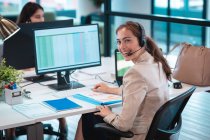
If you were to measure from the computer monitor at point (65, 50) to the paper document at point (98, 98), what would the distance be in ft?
0.79

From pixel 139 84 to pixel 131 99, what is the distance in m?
0.10

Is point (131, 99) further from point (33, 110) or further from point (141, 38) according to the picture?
point (33, 110)

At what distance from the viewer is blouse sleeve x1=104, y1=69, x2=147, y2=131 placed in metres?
2.46

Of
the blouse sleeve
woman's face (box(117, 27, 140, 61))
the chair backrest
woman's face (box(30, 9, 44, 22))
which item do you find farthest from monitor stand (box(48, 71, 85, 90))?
woman's face (box(30, 9, 44, 22))

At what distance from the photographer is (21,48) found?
11.2 ft

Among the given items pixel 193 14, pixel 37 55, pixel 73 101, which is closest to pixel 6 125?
pixel 73 101

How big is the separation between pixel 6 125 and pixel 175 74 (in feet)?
5.09

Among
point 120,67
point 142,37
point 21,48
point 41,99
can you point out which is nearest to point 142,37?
point 142,37

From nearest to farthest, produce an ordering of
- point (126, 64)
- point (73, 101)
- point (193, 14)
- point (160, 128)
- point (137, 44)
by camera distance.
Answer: point (160, 128) → point (137, 44) → point (73, 101) → point (126, 64) → point (193, 14)

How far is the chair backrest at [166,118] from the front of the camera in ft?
7.67

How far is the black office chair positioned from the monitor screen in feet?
3.65

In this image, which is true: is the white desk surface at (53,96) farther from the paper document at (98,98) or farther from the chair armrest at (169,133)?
the chair armrest at (169,133)

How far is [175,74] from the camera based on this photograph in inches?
138

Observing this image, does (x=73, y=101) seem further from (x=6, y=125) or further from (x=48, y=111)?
(x=6, y=125)
